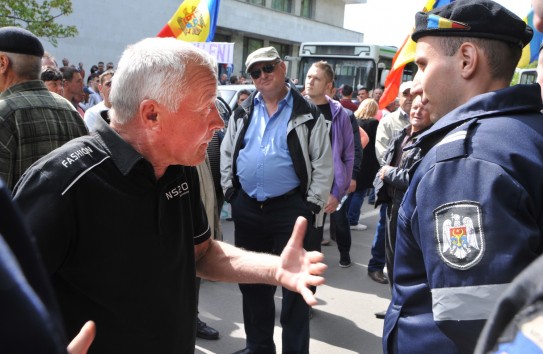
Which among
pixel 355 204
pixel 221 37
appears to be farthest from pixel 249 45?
pixel 355 204

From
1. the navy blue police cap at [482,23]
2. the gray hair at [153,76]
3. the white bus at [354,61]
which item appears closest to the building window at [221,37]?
the white bus at [354,61]

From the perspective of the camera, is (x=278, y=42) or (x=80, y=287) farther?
(x=278, y=42)

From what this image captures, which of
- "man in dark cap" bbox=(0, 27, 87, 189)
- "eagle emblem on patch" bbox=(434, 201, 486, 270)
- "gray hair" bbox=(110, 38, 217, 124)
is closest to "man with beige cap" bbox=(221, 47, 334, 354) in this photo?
"man in dark cap" bbox=(0, 27, 87, 189)

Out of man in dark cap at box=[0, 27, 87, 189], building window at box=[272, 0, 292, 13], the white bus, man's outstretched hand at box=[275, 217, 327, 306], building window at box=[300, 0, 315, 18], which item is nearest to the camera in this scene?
man's outstretched hand at box=[275, 217, 327, 306]

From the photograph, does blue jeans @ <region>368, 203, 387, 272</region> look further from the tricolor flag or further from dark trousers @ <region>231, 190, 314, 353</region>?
the tricolor flag

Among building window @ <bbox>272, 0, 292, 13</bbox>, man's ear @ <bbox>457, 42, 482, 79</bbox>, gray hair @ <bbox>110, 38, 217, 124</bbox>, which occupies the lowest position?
gray hair @ <bbox>110, 38, 217, 124</bbox>

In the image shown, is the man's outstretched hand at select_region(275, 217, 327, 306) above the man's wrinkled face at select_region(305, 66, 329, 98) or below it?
below

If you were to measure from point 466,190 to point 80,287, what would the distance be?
116 centimetres

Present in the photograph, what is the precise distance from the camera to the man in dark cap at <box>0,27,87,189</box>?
273cm

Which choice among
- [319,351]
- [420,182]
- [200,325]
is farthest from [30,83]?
[319,351]

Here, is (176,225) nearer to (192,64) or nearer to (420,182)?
(192,64)

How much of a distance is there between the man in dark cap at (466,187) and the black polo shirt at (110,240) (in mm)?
774

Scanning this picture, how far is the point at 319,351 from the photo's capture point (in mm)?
3805

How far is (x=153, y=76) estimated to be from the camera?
5.42ft
